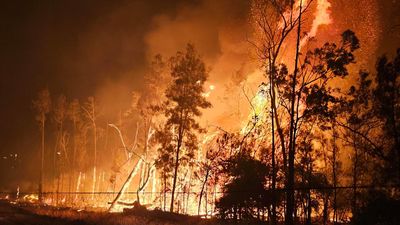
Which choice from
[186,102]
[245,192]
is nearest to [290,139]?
[245,192]

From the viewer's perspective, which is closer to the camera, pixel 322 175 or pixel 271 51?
pixel 271 51

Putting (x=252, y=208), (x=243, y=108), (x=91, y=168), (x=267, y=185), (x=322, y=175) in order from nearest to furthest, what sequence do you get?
(x=252, y=208)
(x=267, y=185)
(x=322, y=175)
(x=243, y=108)
(x=91, y=168)

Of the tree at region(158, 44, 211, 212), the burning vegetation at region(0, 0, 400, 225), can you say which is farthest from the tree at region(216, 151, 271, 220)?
the tree at region(158, 44, 211, 212)

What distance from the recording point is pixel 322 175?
32688 millimetres

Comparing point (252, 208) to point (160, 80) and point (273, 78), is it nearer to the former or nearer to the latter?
point (273, 78)

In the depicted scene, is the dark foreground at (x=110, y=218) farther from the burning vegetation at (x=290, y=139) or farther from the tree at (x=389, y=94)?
the tree at (x=389, y=94)

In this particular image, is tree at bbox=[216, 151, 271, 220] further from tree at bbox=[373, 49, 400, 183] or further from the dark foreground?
tree at bbox=[373, 49, 400, 183]

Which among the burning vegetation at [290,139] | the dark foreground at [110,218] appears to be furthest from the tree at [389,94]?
the dark foreground at [110,218]

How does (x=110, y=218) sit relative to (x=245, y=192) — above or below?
below

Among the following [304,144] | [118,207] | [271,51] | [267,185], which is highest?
[271,51]

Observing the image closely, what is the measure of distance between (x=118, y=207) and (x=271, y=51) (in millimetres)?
28245

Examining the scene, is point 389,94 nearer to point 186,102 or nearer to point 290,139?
point 290,139

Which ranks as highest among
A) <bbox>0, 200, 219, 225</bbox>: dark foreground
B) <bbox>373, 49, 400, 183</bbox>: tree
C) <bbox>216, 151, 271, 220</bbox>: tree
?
<bbox>373, 49, 400, 183</bbox>: tree

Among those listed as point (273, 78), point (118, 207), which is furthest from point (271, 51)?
point (118, 207)
